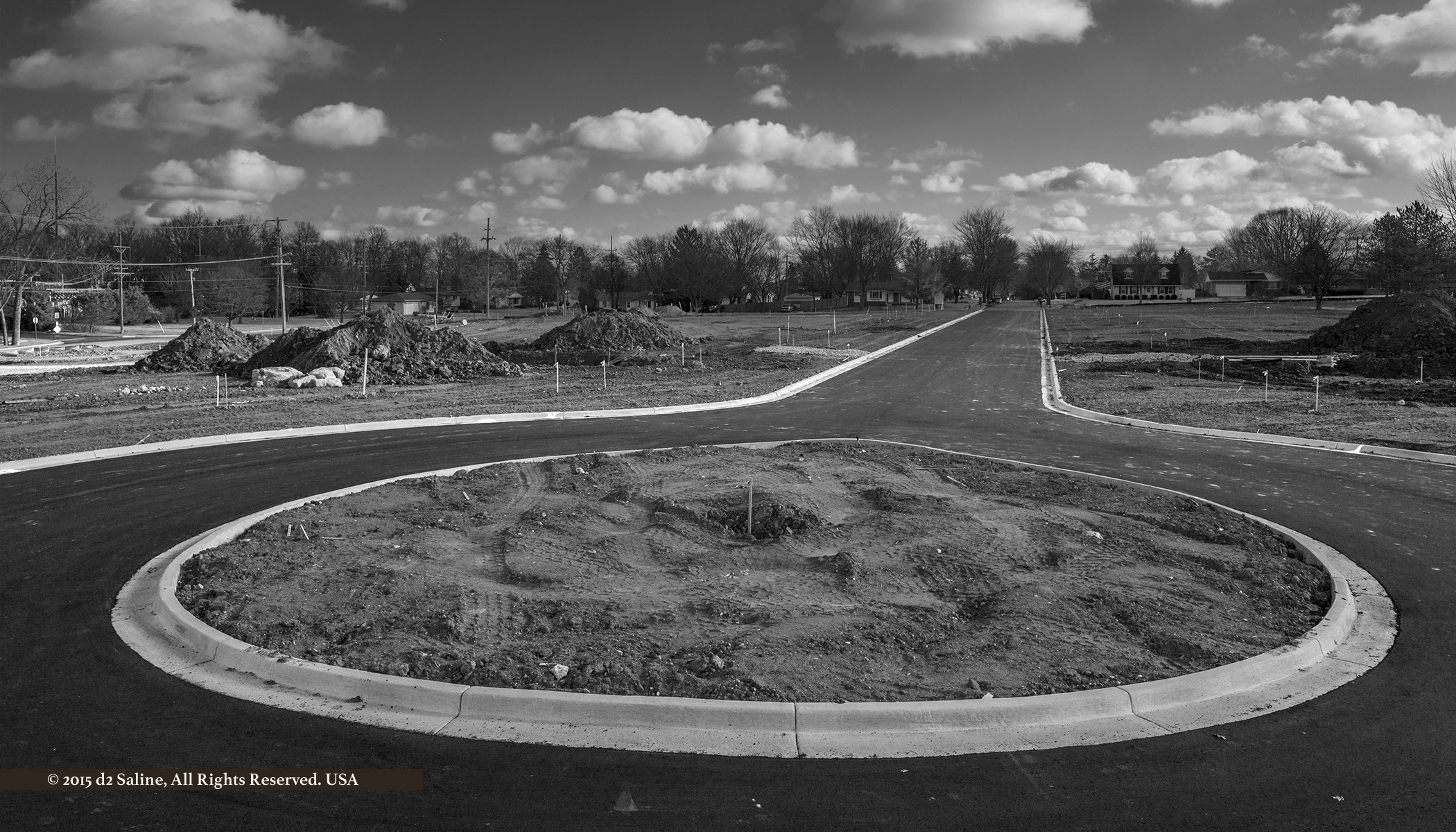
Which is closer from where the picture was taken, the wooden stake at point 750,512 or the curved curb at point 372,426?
the wooden stake at point 750,512

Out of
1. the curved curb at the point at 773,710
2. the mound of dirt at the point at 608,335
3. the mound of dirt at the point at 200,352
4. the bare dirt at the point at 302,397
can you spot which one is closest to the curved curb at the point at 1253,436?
the bare dirt at the point at 302,397

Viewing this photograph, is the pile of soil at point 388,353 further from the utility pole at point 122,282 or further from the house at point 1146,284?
the house at point 1146,284

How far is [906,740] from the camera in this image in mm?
5020

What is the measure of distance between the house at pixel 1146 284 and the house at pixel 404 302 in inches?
A: 4040

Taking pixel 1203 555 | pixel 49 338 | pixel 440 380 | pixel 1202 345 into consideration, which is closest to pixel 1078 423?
pixel 1203 555

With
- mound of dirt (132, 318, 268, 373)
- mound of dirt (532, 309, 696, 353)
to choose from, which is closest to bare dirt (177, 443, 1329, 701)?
mound of dirt (132, 318, 268, 373)

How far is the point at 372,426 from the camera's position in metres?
18.6

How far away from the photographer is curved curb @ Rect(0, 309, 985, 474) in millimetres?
14469

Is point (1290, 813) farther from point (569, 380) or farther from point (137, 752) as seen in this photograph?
point (569, 380)

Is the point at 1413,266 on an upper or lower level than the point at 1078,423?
upper

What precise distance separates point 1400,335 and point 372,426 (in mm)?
36319

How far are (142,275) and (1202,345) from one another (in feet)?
334

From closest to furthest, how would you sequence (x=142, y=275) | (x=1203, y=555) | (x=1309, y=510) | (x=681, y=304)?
(x=1203, y=555), (x=1309, y=510), (x=142, y=275), (x=681, y=304)

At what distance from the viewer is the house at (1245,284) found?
131m
